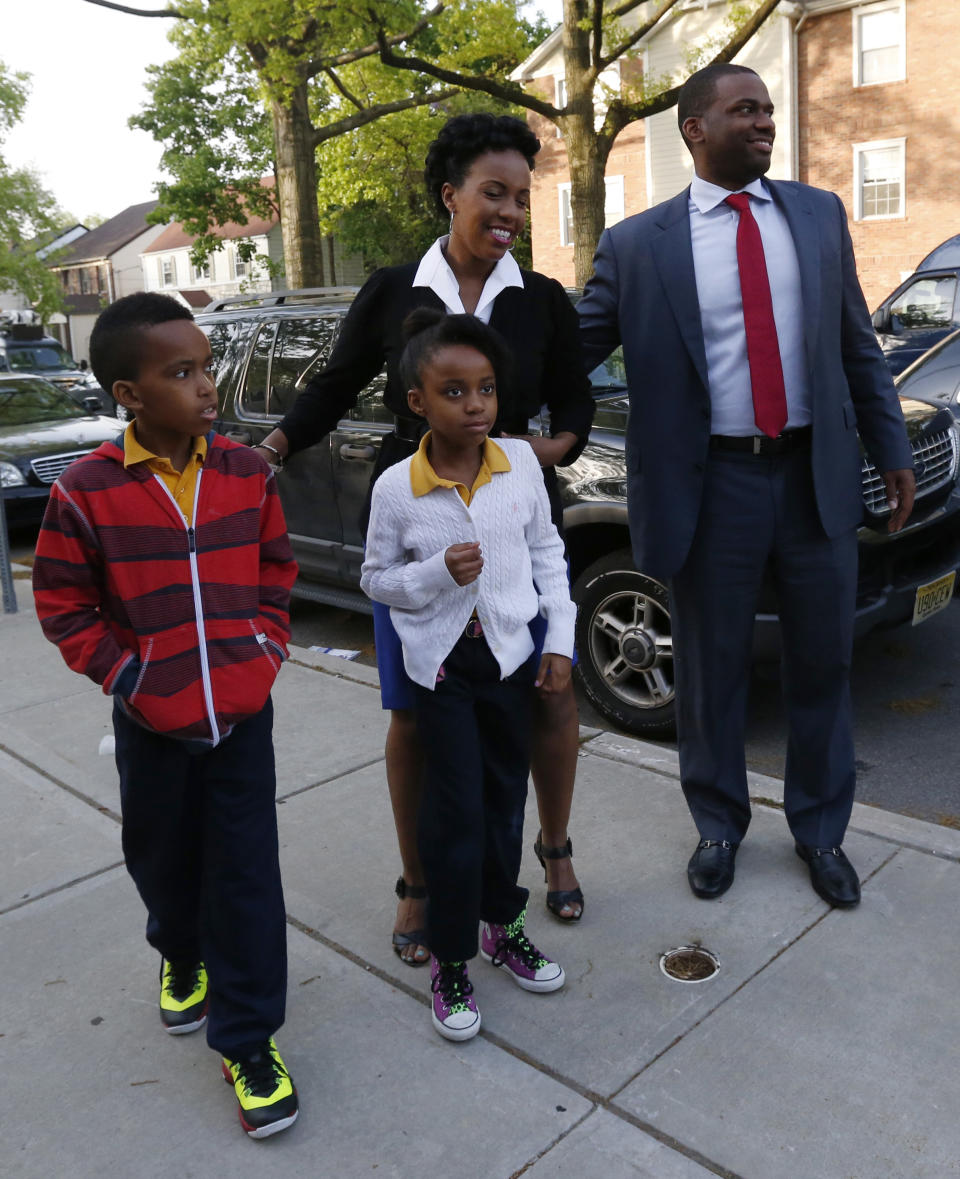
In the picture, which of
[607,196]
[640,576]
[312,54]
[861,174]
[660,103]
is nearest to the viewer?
[640,576]

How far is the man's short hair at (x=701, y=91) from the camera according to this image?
2939 mm

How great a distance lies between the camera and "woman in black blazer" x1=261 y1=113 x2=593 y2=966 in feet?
8.82

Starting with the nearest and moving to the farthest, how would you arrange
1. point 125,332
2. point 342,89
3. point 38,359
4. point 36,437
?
1. point 125,332
2. point 36,437
3. point 342,89
4. point 38,359

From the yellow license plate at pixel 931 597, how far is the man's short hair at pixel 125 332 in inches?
131

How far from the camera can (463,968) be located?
2615 millimetres

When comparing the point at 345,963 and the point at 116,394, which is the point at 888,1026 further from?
the point at 116,394

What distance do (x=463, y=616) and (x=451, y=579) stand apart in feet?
0.37

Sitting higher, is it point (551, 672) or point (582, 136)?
point (582, 136)

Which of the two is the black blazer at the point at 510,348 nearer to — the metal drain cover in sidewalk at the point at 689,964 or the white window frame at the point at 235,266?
the metal drain cover in sidewalk at the point at 689,964

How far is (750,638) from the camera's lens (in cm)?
326

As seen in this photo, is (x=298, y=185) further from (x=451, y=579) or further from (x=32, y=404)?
(x=451, y=579)

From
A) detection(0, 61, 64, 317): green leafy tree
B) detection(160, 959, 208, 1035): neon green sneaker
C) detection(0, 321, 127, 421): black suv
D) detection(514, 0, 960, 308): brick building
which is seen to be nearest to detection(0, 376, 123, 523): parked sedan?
detection(160, 959, 208, 1035): neon green sneaker

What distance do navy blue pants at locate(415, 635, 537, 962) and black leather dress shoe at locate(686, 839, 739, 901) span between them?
785 millimetres

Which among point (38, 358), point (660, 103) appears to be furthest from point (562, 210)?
point (660, 103)
